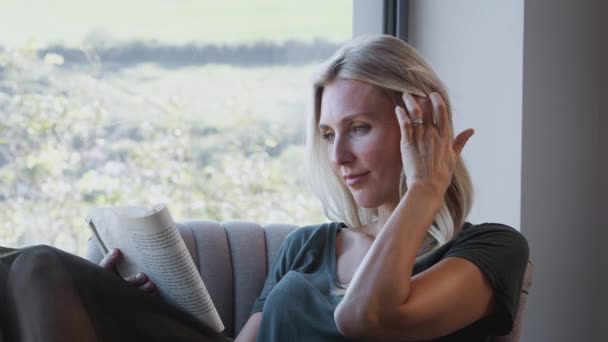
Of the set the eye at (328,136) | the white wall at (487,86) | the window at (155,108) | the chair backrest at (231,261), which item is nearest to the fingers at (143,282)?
the chair backrest at (231,261)

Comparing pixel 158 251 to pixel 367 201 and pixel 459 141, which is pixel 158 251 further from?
pixel 459 141

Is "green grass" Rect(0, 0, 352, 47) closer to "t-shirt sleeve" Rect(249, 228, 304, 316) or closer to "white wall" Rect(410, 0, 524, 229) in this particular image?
"white wall" Rect(410, 0, 524, 229)

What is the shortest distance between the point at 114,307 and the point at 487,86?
1375 mm

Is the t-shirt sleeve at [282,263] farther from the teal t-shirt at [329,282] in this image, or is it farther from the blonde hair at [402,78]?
the blonde hair at [402,78]

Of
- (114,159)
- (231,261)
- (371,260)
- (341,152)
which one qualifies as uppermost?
(341,152)

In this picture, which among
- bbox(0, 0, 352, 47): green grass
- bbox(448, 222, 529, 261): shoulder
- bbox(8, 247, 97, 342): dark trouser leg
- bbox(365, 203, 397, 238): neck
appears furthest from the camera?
bbox(0, 0, 352, 47): green grass

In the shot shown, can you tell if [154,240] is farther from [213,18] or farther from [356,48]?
[213,18]

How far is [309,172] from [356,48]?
32cm

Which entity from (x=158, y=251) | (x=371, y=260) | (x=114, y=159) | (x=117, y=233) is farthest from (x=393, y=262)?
(x=114, y=159)

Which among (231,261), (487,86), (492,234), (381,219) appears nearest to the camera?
(492,234)

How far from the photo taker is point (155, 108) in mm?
2504

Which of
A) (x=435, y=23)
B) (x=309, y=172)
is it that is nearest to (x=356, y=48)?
(x=309, y=172)

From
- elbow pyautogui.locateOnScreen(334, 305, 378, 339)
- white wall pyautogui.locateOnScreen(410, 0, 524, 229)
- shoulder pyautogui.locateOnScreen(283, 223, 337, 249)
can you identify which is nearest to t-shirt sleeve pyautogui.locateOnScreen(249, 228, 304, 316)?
shoulder pyautogui.locateOnScreen(283, 223, 337, 249)

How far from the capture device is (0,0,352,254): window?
2.31 m
